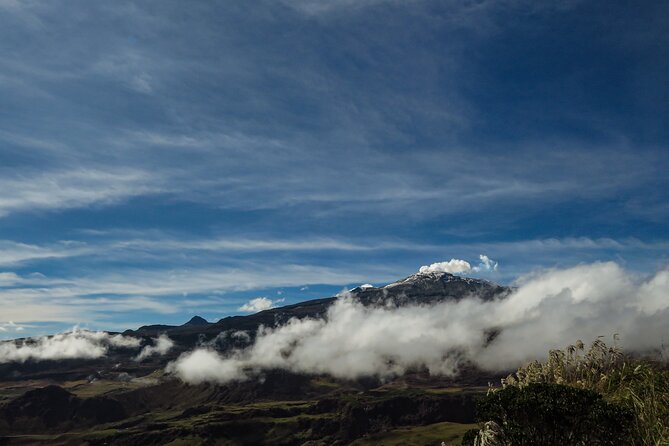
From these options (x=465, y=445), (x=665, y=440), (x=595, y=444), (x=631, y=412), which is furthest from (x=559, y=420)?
(x=665, y=440)

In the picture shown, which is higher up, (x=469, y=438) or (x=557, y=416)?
(x=557, y=416)

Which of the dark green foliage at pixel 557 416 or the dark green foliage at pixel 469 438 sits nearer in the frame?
the dark green foliage at pixel 557 416

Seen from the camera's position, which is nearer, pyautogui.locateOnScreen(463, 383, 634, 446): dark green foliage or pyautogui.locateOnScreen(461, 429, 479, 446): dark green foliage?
pyautogui.locateOnScreen(463, 383, 634, 446): dark green foliage

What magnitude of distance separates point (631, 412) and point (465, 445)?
469 inches

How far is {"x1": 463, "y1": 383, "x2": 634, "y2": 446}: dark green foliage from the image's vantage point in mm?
32219

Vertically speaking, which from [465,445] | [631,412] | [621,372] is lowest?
[465,445]

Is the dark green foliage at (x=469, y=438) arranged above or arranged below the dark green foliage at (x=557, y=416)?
below

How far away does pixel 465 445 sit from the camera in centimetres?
3906

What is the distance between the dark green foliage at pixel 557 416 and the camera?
106 feet

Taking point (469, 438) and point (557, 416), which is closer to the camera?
point (557, 416)

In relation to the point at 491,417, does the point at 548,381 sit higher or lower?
higher

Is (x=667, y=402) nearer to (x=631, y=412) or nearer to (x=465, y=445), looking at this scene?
(x=631, y=412)

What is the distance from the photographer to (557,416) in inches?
1367

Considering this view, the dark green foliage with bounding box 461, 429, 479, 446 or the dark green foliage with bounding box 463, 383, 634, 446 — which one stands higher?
the dark green foliage with bounding box 463, 383, 634, 446
